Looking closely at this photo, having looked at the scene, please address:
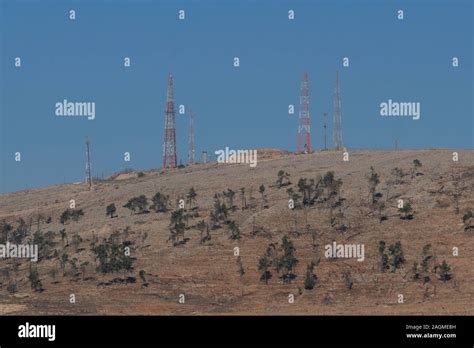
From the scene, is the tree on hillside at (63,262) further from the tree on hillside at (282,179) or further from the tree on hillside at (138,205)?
the tree on hillside at (282,179)

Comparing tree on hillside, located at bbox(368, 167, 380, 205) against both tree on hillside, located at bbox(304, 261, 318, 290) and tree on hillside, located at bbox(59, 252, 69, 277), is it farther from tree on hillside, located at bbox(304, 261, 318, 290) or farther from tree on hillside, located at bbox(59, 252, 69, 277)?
tree on hillside, located at bbox(59, 252, 69, 277)

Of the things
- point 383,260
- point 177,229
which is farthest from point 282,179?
point 383,260

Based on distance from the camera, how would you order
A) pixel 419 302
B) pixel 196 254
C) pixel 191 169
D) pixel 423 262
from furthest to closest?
1. pixel 191 169
2. pixel 196 254
3. pixel 423 262
4. pixel 419 302

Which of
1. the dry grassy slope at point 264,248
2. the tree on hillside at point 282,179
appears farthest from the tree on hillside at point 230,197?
the tree on hillside at point 282,179

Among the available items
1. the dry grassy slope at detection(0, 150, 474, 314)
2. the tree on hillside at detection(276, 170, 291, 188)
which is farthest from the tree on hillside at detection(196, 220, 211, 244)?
the tree on hillside at detection(276, 170, 291, 188)

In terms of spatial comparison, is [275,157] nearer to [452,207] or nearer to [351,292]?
[452,207]
